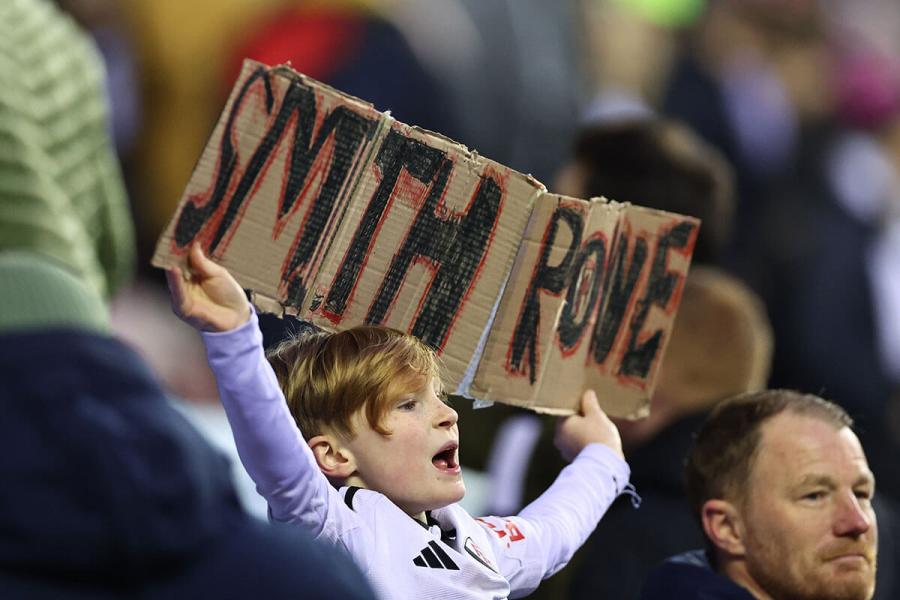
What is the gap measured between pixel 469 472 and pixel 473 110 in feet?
6.60

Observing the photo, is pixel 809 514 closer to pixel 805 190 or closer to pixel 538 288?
pixel 538 288

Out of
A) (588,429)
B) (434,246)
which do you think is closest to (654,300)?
→ (588,429)

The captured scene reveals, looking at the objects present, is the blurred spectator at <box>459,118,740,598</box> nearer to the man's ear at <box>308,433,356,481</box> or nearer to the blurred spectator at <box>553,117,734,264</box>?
the blurred spectator at <box>553,117,734,264</box>

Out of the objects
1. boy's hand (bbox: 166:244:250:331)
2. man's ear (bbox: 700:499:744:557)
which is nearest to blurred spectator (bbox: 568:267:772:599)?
man's ear (bbox: 700:499:744:557)

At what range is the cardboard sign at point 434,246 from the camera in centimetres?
266

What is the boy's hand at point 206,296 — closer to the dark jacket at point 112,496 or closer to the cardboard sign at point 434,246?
the cardboard sign at point 434,246

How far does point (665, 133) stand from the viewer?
194 inches

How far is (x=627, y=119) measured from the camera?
5.05m

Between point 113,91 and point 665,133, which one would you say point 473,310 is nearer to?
point 665,133

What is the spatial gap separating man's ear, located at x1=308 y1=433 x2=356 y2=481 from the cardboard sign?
18 centimetres

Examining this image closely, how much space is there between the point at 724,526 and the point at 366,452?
2.71 feet

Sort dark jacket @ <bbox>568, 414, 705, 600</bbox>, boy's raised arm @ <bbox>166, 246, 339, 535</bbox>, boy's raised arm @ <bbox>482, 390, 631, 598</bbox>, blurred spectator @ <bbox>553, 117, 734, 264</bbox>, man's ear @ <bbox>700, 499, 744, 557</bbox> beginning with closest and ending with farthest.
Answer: boy's raised arm @ <bbox>166, 246, 339, 535</bbox> → boy's raised arm @ <bbox>482, 390, 631, 598</bbox> → man's ear @ <bbox>700, 499, 744, 557</bbox> → dark jacket @ <bbox>568, 414, 705, 600</bbox> → blurred spectator @ <bbox>553, 117, 734, 264</bbox>

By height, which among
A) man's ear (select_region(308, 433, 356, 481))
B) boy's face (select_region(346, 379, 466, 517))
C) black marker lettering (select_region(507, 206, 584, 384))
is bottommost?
man's ear (select_region(308, 433, 356, 481))

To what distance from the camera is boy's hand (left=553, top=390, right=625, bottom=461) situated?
3133mm
